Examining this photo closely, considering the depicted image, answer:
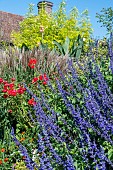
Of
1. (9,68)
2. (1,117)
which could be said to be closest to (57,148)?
(1,117)

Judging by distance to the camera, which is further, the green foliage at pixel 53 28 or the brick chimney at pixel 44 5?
the brick chimney at pixel 44 5

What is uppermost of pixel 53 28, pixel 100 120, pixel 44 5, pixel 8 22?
pixel 8 22

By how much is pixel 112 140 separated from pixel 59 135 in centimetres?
57

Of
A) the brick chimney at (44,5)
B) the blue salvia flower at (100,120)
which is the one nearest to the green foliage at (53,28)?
the brick chimney at (44,5)

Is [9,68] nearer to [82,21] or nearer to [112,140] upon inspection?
[112,140]

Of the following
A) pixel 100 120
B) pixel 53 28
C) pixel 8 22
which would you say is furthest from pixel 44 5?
pixel 100 120

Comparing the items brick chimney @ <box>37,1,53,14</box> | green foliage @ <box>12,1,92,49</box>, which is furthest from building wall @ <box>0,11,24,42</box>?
green foliage @ <box>12,1,92,49</box>

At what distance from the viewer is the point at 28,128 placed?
504cm

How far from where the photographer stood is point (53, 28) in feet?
46.5

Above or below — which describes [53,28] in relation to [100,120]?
above

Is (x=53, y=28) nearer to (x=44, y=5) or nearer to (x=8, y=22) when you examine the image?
(x=44, y=5)

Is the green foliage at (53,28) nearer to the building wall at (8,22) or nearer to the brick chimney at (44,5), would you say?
the brick chimney at (44,5)

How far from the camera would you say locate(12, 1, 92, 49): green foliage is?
45.2ft

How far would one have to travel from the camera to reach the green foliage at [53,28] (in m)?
13.8
